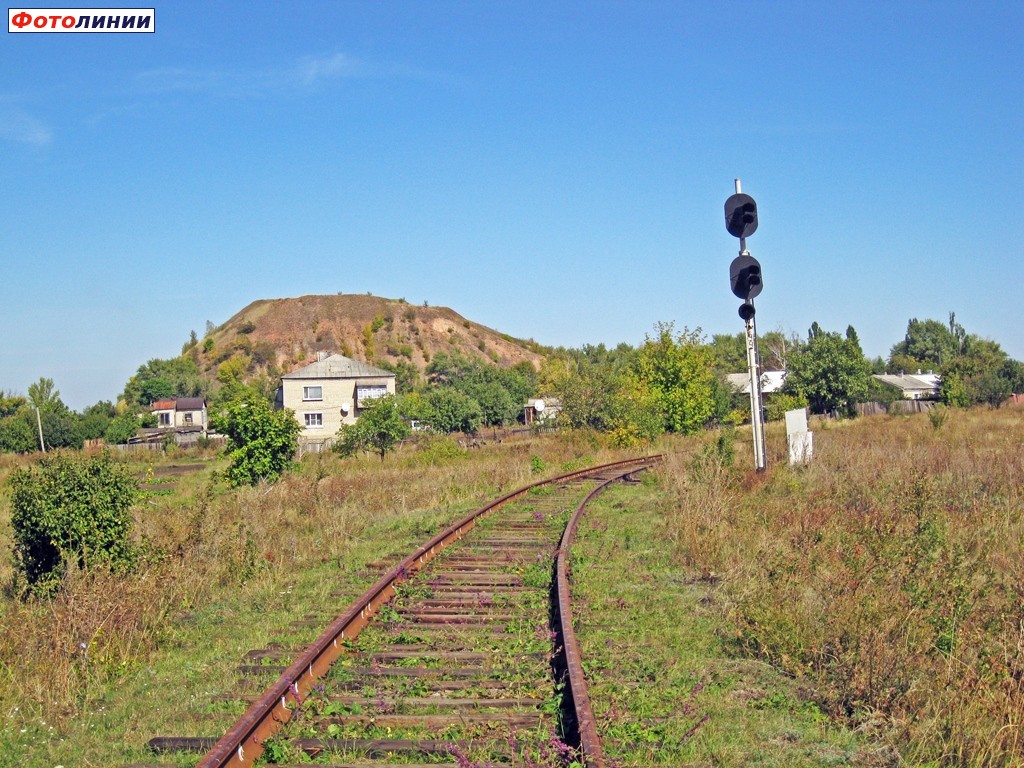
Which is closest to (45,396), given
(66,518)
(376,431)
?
(376,431)

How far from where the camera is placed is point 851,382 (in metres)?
69.7

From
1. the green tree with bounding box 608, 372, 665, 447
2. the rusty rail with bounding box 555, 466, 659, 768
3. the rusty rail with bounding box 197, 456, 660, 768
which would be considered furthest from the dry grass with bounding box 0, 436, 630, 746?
the green tree with bounding box 608, 372, 665, 447

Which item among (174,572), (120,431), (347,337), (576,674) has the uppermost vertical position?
(347,337)

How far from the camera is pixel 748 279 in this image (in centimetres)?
1497

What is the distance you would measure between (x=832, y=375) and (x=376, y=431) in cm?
4442

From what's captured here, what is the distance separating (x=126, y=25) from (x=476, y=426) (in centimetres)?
5578

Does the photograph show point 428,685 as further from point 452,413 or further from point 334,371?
point 334,371

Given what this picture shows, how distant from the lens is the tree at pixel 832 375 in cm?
6994

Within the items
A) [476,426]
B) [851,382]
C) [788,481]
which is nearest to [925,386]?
[851,382]

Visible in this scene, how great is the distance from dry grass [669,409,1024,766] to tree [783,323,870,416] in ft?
195

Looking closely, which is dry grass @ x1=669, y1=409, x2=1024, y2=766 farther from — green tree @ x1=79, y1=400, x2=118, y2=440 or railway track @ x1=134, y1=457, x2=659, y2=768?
green tree @ x1=79, y1=400, x2=118, y2=440

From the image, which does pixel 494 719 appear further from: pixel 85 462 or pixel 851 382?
pixel 851 382

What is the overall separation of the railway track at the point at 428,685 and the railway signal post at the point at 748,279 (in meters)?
6.62

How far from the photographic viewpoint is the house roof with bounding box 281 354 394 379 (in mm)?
81500
